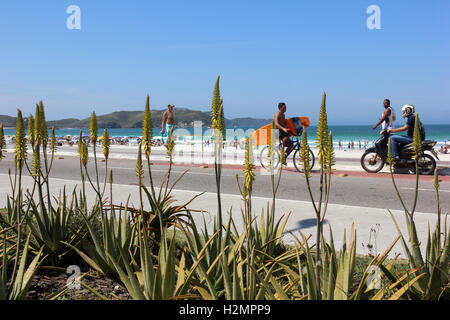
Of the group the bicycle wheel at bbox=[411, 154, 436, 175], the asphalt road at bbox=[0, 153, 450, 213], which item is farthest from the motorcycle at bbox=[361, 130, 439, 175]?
the asphalt road at bbox=[0, 153, 450, 213]

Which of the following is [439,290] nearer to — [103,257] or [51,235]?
[103,257]

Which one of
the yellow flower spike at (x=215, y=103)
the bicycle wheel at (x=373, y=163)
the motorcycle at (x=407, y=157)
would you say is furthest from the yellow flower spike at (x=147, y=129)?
the bicycle wheel at (x=373, y=163)

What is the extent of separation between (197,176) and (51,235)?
8521 millimetres

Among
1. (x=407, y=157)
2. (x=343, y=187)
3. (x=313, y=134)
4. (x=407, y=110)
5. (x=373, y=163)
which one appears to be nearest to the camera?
(x=343, y=187)

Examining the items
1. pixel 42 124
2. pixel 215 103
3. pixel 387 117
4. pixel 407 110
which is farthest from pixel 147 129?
pixel 387 117

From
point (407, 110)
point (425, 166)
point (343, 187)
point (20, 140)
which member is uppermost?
point (407, 110)

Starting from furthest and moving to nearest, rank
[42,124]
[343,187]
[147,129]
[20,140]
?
[343,187] < [42,124] < [20,140] < [147,129]

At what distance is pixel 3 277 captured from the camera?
2.35 m

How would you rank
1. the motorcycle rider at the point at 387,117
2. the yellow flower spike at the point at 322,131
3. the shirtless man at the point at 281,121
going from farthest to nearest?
the motorcycle rider at the point at 387,117 < the shirtless man at the point at 281,121 < the yellow flower spike at the point at 322,131

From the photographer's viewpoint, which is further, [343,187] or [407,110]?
[407,110]

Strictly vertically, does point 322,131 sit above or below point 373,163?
above

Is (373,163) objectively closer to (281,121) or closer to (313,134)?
(281,121)

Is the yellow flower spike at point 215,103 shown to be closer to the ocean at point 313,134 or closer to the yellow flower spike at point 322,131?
the yellow flower spike at point 322,131
